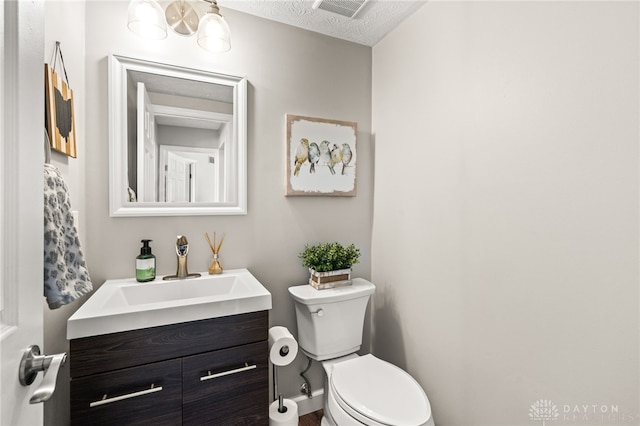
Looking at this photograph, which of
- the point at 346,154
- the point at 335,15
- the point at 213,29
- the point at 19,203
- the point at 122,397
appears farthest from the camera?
the point at 346,154

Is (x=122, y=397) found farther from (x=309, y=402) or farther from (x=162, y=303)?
(x=309, y=402)

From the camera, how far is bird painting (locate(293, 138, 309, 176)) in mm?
1770

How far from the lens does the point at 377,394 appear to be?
131cm

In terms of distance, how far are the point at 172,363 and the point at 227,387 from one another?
9.5 inches

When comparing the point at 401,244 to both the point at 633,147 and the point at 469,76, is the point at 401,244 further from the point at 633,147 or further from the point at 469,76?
the point at 633,147

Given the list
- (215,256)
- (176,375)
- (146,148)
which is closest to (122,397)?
(176,375)

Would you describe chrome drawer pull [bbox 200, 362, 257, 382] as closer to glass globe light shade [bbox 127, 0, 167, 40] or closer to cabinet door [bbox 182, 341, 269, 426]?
cabinet door [bbox 182, 341, 269, 426]

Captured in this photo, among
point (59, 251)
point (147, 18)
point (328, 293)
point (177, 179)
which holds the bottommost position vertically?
point (328, 293)

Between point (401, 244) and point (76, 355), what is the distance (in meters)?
1.53

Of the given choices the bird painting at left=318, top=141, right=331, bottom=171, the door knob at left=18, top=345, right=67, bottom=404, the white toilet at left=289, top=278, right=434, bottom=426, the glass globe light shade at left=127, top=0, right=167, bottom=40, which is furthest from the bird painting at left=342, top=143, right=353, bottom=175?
the door knob at left=18, top=345, right=67, bottom=404

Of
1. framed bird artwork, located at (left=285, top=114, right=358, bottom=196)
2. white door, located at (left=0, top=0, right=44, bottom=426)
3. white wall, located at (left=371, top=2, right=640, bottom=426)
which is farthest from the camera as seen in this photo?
framed bird artwork, located at (left=285, top=114, right=358, bottom=196)

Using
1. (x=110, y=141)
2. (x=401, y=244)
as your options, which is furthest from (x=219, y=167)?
(x=401, y=244)

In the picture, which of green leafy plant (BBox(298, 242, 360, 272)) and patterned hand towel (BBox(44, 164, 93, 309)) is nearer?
patterned hand towel (BBox(44, 164, 93, 309))

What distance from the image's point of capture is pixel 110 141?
139 cm
